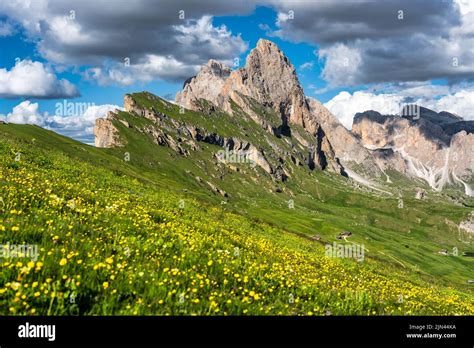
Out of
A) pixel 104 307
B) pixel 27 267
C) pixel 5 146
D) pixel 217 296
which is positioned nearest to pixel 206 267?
pixel 217 296

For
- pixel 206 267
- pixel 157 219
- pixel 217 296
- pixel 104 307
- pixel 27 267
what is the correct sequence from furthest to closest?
1. pixel 157 219
2. pixel 206 267
3. pixel 217 296
4. pixel 27 267
5. pixel 104 307

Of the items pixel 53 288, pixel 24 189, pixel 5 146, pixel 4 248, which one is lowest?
pixel 53 288

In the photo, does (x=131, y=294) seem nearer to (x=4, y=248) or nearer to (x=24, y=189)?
(x=4, y=248)

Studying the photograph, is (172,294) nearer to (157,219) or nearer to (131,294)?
(131,294)

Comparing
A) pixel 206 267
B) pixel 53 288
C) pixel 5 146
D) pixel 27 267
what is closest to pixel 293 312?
pixel 206 267

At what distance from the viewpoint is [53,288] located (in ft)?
21.6

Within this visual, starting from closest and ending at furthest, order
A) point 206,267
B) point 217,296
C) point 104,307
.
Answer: point 104,307
point 217,296
point 206,267

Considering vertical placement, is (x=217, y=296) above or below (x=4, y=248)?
below

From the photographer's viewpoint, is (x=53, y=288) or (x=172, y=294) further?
(x=172, y=294)

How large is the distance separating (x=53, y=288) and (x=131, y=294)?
4.72ft
